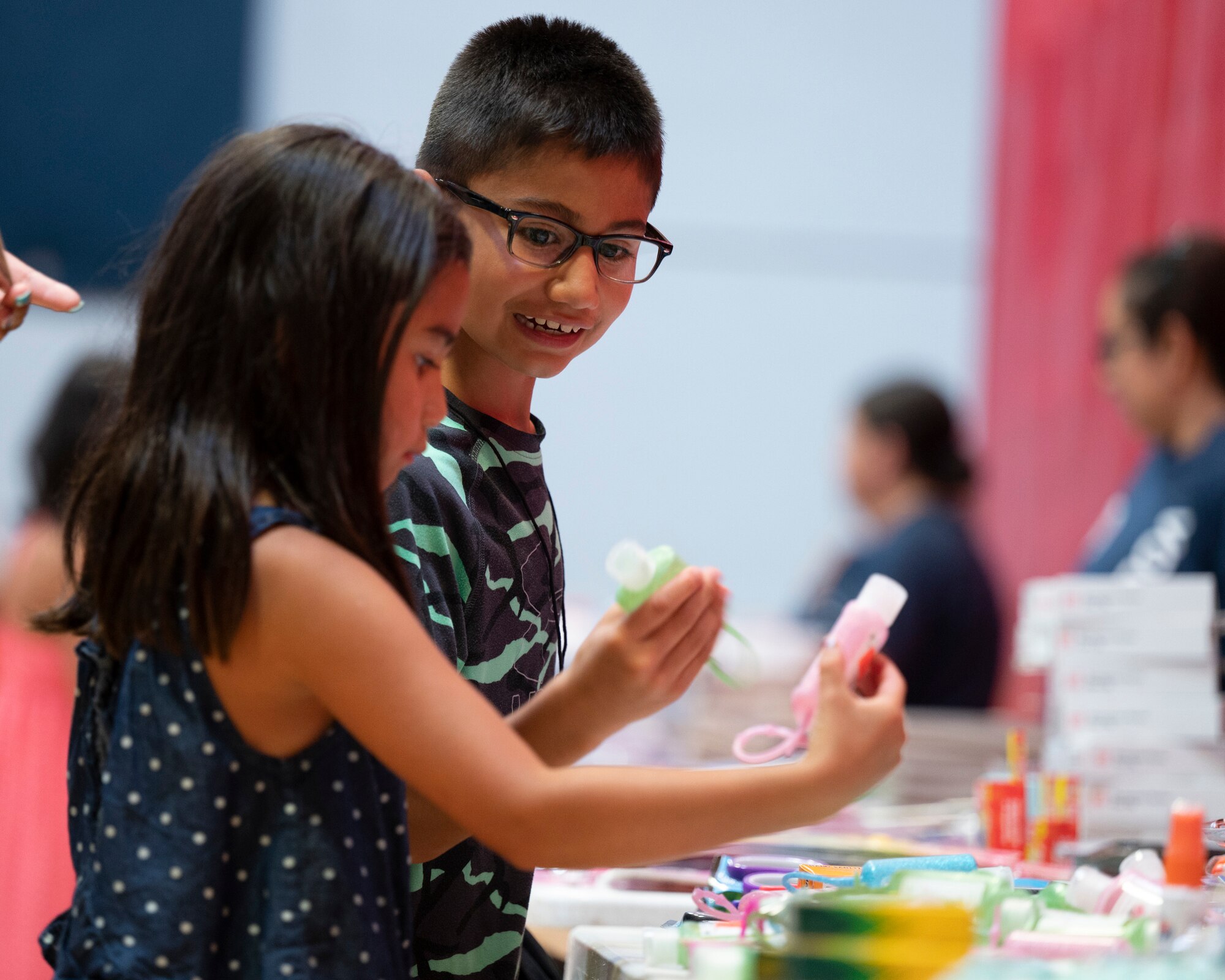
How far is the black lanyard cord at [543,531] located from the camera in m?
1.02

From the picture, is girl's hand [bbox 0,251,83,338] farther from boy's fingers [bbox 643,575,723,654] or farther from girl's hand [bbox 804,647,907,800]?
girl's hand [bbox 804,647,907,800]

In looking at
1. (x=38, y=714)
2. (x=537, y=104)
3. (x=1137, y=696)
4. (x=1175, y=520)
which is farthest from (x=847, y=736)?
(x=38, y=714)

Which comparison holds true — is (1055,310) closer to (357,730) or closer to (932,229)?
(932,229)

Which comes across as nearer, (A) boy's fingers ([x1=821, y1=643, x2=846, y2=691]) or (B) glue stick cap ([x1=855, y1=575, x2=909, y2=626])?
(A) boy's fingers ([x1=821, y1=643, x2=846, y2=691])

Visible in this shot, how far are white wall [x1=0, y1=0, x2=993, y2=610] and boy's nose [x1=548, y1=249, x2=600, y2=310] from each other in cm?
378

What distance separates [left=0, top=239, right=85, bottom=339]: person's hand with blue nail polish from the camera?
101cm

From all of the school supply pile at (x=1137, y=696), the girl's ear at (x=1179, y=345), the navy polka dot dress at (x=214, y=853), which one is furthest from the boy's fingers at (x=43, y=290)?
the girl's ear at (x=1179, y=345)

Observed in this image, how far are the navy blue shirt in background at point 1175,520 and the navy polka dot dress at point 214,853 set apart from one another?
1.67 meters

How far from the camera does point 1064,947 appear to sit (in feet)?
2.53

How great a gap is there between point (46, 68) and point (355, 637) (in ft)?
16.4

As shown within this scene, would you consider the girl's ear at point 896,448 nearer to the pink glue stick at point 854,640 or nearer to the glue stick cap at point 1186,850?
the pink glue stick at point 854,640

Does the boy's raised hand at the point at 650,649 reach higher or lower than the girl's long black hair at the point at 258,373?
lower

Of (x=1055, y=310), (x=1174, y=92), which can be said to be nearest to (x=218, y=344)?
(x=1174, y=92)

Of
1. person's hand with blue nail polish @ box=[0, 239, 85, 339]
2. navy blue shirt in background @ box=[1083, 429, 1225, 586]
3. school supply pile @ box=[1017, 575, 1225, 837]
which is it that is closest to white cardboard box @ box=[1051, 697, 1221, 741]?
school supply pile @ box=[1017, 575, 1225, 837]
